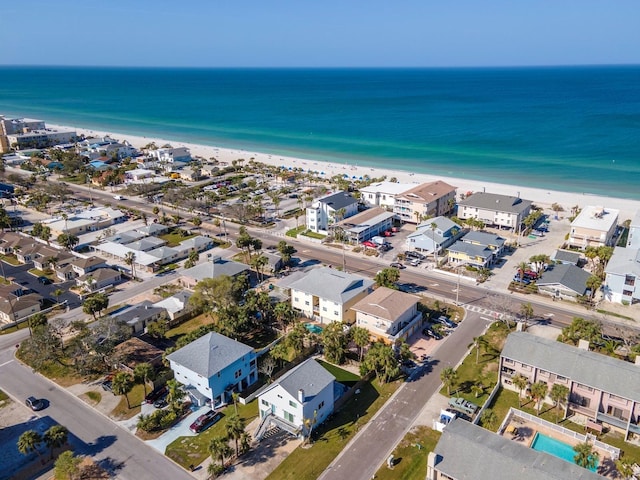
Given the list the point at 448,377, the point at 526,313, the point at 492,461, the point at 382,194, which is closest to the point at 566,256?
the point at 526,313

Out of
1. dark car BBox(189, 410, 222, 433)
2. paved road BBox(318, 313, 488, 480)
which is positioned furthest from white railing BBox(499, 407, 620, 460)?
dark car BBox(189, 410, 222, 433)

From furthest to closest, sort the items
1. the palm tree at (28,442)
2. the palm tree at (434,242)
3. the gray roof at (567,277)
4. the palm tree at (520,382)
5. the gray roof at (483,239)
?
the palm tree at (434,242)
the gray roof at (483,239)
the gray roof at (567,277)
the palm tree at (520,382)
the palm tree at (28,442)

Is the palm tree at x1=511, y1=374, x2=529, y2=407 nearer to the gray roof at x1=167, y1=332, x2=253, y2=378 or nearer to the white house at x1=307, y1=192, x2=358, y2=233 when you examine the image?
the gray roof at x1=167, y1=332, x2=253, y2=378

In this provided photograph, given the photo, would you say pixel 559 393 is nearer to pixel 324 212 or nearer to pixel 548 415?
pixel 548 415

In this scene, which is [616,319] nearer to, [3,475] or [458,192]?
[458,192]

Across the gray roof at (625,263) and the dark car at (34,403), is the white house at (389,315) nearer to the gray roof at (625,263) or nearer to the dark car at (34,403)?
the gray roof at (625,263)

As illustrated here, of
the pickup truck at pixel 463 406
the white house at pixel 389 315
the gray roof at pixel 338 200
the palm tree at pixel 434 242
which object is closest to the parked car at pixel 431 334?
the white house at pixel 389 315
